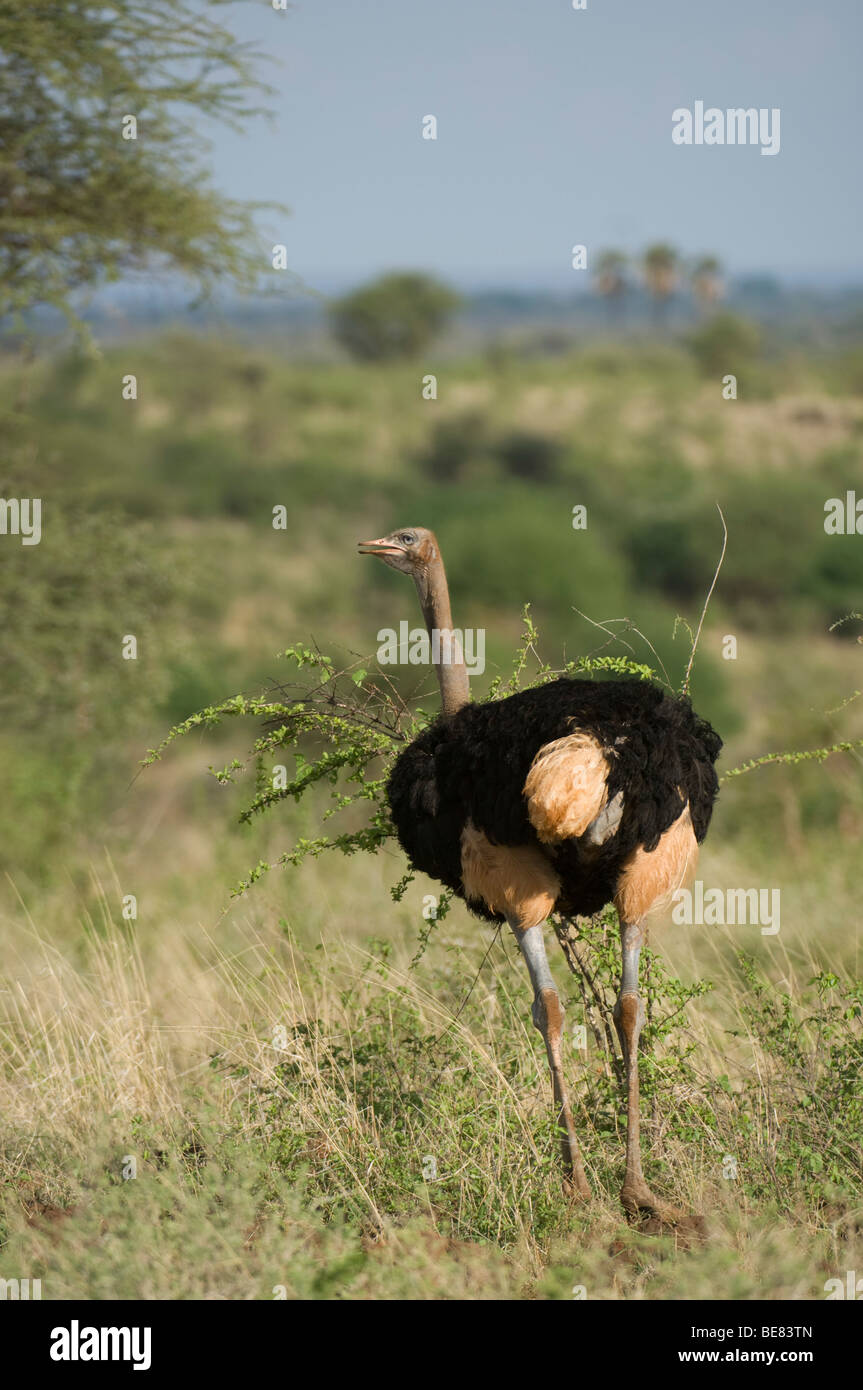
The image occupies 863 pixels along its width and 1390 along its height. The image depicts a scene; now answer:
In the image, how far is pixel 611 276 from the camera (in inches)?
3211

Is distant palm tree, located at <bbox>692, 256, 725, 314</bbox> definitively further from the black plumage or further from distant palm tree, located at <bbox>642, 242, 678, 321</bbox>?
the black plumage

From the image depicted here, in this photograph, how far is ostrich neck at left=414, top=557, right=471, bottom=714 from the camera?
4.95 m

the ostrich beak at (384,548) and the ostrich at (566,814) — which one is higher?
the ostrich beak at (384,548)

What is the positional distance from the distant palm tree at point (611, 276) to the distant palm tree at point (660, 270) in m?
1.41

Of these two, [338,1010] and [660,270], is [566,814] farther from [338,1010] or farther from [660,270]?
[660,270]

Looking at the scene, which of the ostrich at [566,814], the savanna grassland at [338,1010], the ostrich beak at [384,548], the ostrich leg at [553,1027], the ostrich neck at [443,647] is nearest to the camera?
the ostrich at [566,814]

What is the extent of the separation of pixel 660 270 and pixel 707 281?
8.93 ft

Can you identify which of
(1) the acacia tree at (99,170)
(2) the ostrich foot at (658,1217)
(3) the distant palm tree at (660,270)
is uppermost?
(3) the distant palm tree at (660,270)

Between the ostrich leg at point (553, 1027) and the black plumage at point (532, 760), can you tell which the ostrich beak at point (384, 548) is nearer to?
the black plumage at point (532, 760)

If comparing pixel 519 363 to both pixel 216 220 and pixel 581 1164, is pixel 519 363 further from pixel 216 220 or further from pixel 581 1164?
pixel 581 1164

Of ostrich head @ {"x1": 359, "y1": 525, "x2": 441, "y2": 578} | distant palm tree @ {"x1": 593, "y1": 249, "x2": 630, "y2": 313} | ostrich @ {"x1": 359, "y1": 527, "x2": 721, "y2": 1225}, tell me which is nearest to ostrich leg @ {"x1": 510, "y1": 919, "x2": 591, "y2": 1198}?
ostrich @ {"x1": 359, "y1": 527, "x2": 721, "y2": 1225}

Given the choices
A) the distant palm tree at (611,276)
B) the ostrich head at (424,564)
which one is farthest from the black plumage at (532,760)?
the distant palm tree at (611,276)

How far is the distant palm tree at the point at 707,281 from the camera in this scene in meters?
78.1
